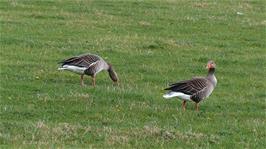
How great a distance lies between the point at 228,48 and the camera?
25359 mm

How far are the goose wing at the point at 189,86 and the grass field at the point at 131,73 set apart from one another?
1.64ft

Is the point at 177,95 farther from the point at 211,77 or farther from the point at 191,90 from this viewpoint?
the point at 211,77

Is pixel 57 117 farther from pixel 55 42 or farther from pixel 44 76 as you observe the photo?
pixel 55 42

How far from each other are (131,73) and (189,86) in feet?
15.3

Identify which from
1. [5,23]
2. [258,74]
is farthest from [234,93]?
[5,23]

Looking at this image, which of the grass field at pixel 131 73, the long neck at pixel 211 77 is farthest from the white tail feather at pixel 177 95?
the long neck at pixel 211 77

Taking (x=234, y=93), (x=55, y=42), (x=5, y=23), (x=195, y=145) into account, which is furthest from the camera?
(x=5, y=23)

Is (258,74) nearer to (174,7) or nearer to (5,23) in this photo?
(5,23)

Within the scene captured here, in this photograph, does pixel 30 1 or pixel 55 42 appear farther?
pixel 30 1

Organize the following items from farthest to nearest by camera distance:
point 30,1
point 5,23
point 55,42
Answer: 1. point 30,1
2. point 5,23
3. point 55,42

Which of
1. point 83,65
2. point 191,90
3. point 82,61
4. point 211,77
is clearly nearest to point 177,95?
point 191,90

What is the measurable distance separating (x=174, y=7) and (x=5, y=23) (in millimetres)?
10162

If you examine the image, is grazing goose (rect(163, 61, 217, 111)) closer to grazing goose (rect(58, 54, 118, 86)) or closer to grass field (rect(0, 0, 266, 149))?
grass field (rect(0, 0, 266, 149))

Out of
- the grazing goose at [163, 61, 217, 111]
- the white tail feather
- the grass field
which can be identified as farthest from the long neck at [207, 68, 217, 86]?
the white tail feather
